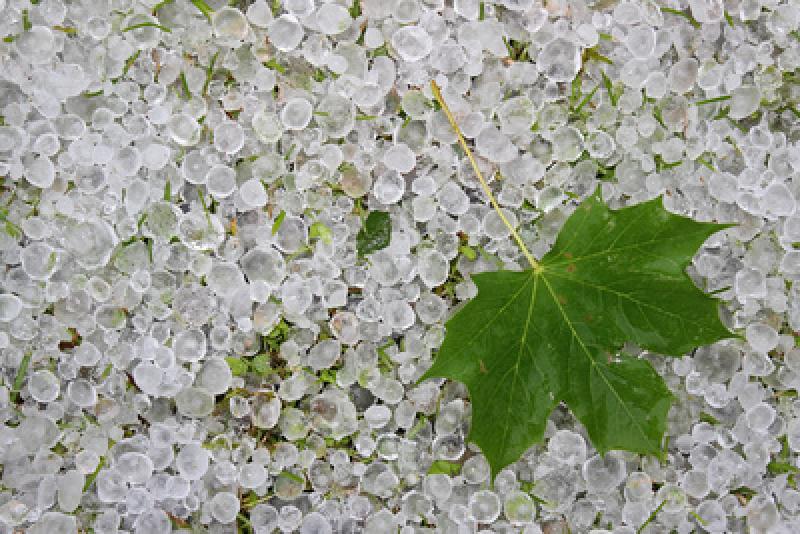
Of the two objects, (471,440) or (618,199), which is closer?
(471,440)

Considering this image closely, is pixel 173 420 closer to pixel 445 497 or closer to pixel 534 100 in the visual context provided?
pixel 445 497

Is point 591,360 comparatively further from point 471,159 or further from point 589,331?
point 471,159

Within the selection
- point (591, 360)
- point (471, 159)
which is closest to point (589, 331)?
point (591, 360)

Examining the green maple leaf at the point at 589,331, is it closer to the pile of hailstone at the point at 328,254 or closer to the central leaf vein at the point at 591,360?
the central leaf vein at the point at 591,360

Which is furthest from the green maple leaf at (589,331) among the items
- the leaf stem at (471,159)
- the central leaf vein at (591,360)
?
the leaf stem at (471,159)

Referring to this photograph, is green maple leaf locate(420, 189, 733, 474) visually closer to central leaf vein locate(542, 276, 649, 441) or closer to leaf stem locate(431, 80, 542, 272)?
central leaf vein locate(542, 276, 649, 441)

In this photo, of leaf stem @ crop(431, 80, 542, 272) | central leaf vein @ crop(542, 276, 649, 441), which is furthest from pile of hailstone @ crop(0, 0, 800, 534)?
central leaf vein @ crop(542, 276, 649, 441)

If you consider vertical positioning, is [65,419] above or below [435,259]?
below

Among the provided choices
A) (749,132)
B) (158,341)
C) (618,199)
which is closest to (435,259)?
(618,199)
